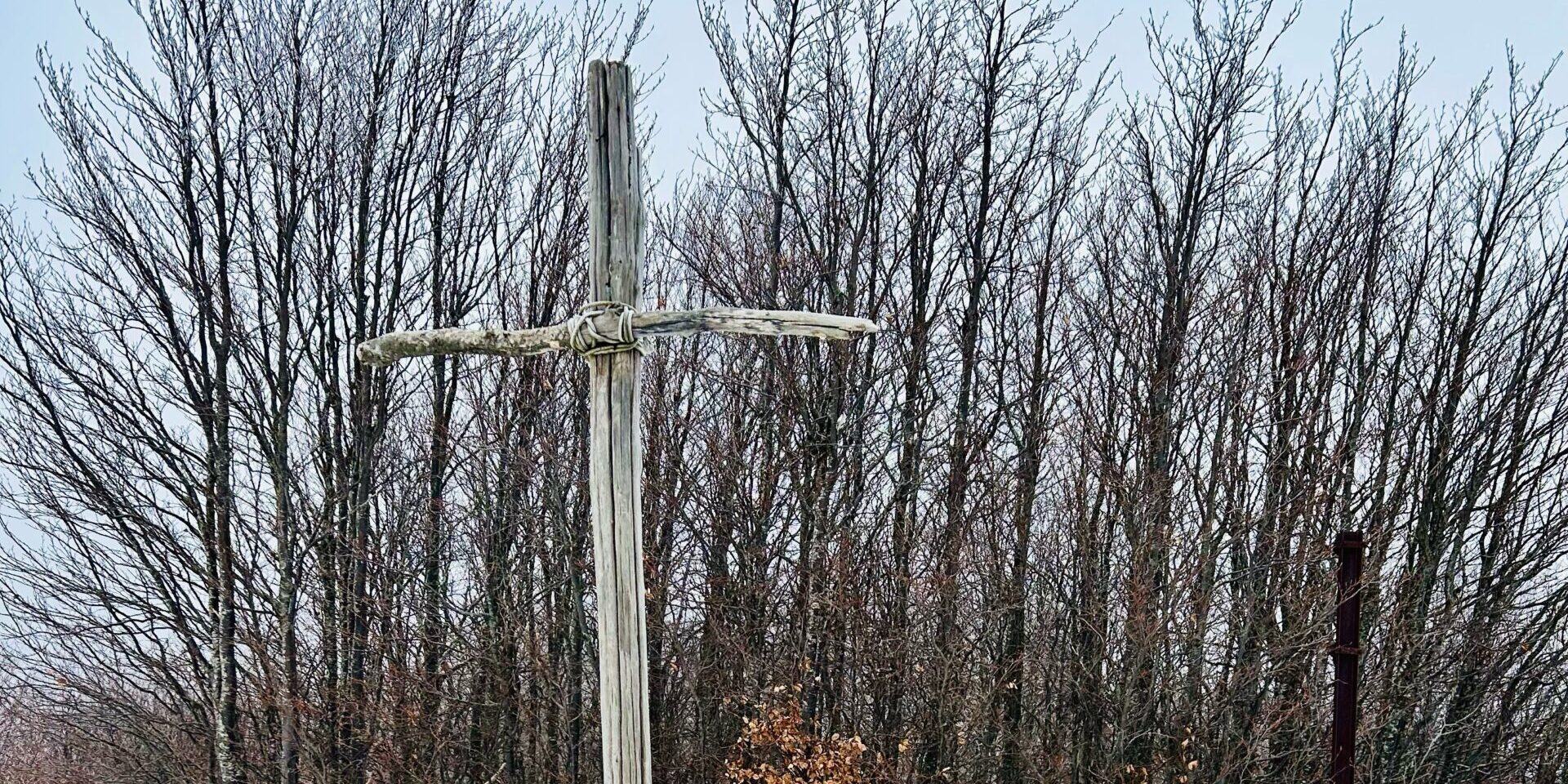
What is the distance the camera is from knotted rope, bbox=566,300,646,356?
10.7ft

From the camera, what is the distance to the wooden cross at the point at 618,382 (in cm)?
326

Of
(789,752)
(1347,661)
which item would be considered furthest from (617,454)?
(1347,661)

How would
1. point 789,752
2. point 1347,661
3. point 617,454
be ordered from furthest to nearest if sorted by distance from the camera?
point 789,752 < point 1347,661 < point 617,454

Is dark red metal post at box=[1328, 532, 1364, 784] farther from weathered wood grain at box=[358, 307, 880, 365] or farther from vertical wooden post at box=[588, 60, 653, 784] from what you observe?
vertical wooden post at box=[588, 60, 653, 784]

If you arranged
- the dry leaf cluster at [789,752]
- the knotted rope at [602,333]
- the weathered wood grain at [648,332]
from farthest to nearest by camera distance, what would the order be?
the dry leaf cluster at [789,752], the knotted rope at [602,333], the weathered wood grain at [648,332]

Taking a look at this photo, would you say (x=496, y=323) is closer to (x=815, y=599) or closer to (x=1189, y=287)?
(x=815, y=599)

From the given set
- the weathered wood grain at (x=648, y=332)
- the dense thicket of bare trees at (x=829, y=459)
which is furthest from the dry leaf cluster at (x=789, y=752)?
the weathered wood grain at (x=648, y=332)

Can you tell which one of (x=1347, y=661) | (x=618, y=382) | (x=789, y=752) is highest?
(x=618, y=382)

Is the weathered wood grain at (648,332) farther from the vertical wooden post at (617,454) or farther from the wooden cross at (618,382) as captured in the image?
the vertical wooden post at (617,454)

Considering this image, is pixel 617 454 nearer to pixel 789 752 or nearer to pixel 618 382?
pixel 618 382

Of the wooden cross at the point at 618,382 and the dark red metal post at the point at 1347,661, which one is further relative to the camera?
the dark red metal post at the point at 1347,661

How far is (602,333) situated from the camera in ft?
10.7

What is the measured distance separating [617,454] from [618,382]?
191 millimetres

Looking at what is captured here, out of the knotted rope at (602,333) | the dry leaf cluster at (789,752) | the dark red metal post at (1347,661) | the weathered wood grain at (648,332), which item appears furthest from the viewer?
the dry leaf cluster at (789,752)
